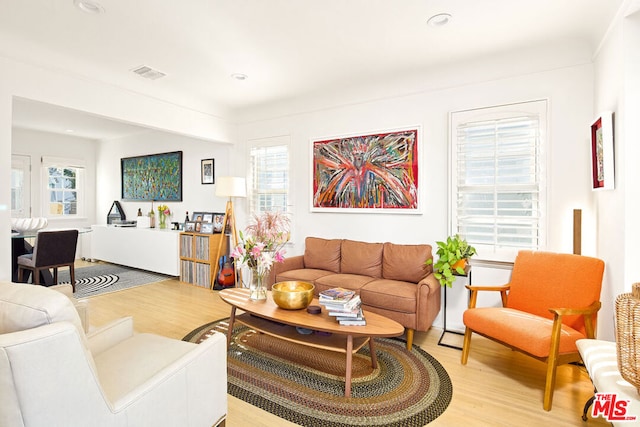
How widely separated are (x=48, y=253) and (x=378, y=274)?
412 cm

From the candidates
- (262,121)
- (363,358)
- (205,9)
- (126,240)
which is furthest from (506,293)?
(126,240)

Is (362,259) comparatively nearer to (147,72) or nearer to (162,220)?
(147,72)

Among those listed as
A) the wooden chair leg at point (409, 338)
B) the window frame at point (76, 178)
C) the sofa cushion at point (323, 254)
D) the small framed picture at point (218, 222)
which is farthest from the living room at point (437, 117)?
the window frame at point (76, 178)

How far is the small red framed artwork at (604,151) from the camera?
7.50ft

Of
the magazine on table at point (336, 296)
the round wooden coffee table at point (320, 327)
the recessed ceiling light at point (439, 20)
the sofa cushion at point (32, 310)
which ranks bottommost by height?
the round wooden coffee table at point (320, 327)

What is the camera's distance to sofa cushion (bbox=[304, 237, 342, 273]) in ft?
13.0

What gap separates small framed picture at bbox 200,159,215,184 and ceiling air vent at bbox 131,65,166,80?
193 cm

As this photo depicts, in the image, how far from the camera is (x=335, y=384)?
2.37 m

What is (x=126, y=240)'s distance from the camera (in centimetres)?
605

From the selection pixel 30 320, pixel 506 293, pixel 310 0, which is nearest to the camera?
pixel 30 320

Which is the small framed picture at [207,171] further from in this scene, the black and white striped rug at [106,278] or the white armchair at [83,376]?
the white armchair at [83,376]

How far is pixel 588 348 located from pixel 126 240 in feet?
21.2

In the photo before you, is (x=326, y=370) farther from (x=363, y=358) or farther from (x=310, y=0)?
Answer: (x=310, y=0)

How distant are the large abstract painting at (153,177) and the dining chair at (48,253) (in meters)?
1.82
